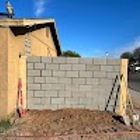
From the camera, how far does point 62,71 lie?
32.1 feet

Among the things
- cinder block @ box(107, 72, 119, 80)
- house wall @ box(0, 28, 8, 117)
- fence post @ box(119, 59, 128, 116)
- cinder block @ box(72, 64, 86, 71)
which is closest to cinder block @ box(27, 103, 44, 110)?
house wall @ box(0, 28, 8, 117)

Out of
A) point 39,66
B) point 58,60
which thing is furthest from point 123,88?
point 39,66

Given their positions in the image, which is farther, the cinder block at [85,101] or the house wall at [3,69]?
the cinder block at [85,101]

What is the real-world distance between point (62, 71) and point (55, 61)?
43cm

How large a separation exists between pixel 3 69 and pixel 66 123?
99.9 inches

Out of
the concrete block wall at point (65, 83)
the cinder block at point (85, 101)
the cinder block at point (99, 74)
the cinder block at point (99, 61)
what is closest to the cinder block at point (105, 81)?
the concrete block wall at point (65, 83)

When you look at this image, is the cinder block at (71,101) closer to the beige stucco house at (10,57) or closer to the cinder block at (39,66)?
the cinder block at (39,66)

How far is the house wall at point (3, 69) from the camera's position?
336 inches

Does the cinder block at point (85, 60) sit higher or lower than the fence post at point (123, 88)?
higher

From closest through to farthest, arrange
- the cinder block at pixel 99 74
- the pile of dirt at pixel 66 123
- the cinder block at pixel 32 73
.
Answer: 1. the pile of dirt at pixel 66 123
2. the cinder block at pixel 32 73
3. the cinder block at pixel 99 74

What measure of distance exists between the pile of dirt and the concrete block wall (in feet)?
1.15

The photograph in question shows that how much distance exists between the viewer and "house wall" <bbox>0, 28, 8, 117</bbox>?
8547 mm

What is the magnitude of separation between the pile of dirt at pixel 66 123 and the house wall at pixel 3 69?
0.65 meters

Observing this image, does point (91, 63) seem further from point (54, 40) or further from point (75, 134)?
point (54, 40)
